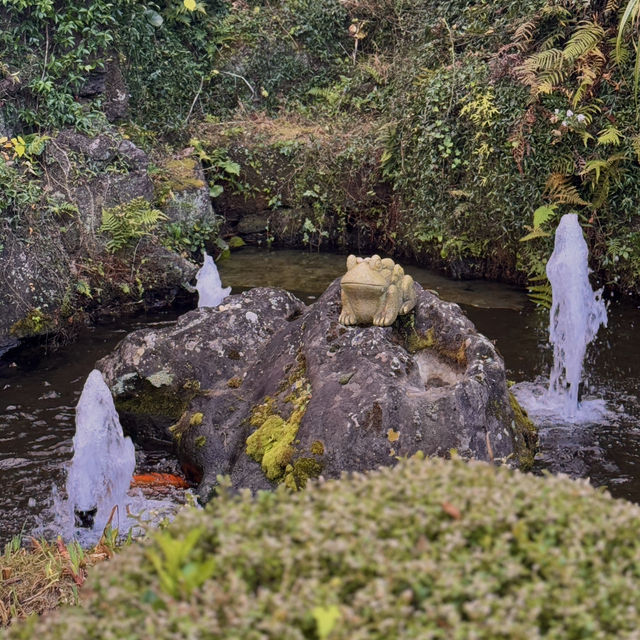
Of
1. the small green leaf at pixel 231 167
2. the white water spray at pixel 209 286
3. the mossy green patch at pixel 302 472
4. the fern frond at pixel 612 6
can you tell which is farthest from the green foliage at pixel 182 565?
the small green leaf at pixel 231 167

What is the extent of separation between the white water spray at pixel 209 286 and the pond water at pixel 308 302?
0.76 meters

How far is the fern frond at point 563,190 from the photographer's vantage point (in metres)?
9.70

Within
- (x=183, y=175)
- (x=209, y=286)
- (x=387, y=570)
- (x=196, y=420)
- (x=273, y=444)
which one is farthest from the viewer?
(x=183, y=175)

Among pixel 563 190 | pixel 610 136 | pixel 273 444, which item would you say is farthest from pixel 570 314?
pixel 273 444

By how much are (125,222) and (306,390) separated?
18.3ft

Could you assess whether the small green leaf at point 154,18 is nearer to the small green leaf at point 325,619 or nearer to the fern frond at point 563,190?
the fern frond at point 563,190

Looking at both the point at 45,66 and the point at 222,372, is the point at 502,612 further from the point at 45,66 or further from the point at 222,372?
the point at 45,66

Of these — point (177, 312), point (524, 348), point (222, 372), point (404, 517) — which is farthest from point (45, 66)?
point (404, 517)

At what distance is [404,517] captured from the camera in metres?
2.04

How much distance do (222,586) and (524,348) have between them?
698cm

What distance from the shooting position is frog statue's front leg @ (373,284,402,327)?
5465 millimetres

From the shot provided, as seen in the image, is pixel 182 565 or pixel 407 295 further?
pixel 407 295

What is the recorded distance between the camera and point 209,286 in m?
9.56

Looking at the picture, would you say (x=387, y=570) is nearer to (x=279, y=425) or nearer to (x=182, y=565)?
(x=182, y=565)
